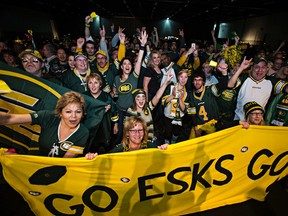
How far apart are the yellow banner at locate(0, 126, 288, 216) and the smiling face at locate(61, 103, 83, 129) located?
49 centimetres

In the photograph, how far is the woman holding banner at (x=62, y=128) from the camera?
2.39 metres

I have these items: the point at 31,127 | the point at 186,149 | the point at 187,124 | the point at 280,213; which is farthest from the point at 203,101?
the point at 31,127

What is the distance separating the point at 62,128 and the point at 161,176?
1358 mm

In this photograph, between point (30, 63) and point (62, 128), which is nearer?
point (62, 128)

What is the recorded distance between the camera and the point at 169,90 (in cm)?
387

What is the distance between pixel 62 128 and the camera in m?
2.45

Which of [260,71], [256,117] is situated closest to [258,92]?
[260,71]

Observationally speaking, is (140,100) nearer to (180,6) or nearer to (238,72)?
(238,72)

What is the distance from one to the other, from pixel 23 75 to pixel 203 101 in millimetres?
2963

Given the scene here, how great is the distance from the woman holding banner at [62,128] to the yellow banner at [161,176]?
0.35 metres

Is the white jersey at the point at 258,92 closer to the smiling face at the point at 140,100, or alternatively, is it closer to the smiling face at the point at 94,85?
the smiling face at the point at 140,100

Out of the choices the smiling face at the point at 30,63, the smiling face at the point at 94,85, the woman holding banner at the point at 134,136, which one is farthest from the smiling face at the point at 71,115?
the smiling face at the point at 30,63

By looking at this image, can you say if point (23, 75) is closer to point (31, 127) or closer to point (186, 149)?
point (31, 127)

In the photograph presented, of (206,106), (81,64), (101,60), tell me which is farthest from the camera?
(101,60)
